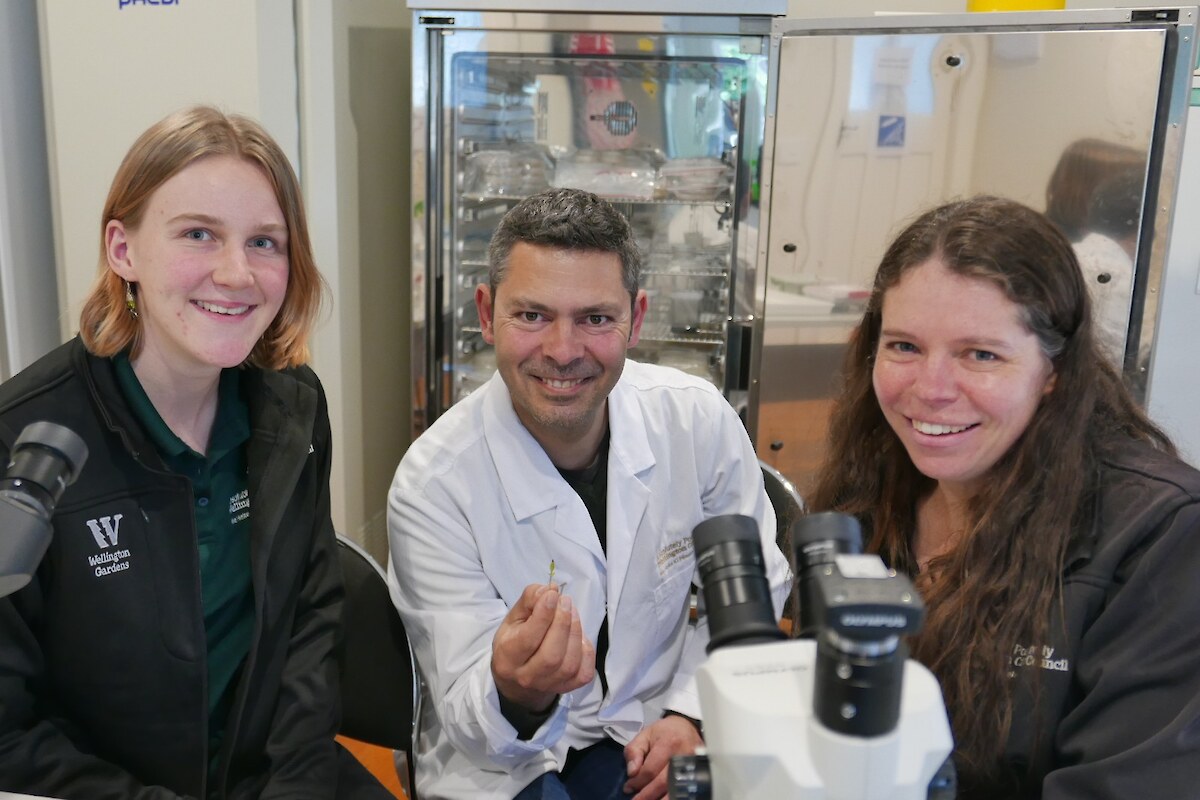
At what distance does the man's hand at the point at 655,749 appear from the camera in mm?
1454

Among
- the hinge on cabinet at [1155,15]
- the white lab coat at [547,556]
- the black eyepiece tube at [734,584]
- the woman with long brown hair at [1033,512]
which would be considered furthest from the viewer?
the hinge on cabinet at [1155,15]

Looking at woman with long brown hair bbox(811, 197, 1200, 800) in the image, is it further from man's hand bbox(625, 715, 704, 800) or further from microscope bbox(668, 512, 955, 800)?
microscope bbox(668, 512, 955, 800)

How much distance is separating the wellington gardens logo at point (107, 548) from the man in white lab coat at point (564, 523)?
A: 1.42ft

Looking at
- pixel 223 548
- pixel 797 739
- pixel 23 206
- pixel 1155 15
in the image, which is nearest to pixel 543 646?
pixel 223 548

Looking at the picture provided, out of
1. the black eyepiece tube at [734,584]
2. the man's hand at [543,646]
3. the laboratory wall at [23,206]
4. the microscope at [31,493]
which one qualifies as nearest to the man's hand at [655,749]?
the man's hand at [543,646]

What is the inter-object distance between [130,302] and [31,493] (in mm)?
704

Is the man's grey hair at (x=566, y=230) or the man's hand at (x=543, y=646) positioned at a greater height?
the man's grey hair at (x=566, y=230)

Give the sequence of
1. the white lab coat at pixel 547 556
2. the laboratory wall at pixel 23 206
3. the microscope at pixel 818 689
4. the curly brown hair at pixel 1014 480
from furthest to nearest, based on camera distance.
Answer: the laboratory wall at pixel 23 206, the white lab coat at pixel 547 556, the curly brown hair at pixel 1014 480, the microscope at pixel 818 689

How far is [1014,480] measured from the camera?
124cm

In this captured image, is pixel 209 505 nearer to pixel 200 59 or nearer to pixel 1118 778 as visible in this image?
pixel 1118 778

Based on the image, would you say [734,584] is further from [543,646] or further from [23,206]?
[23,206]

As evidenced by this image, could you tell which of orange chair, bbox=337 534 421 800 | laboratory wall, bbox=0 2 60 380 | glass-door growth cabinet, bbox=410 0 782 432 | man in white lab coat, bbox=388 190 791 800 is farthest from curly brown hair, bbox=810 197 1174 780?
laboratory wall, bbox=0 2 60 380

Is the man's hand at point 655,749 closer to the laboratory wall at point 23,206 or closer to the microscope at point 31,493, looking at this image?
the microscope at point 31,493

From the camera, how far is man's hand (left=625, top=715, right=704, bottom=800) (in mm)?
1454
